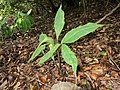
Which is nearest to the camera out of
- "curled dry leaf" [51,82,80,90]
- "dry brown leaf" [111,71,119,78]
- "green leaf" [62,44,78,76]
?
"green leaf" [62,44,78,76]

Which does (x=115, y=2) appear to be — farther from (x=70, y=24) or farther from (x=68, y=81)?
(x=68, y=81)

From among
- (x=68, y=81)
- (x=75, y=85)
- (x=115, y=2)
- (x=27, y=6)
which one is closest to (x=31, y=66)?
(x=68, y=81)

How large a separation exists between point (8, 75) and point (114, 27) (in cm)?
146

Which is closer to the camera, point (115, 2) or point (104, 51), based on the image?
point (104, 51)

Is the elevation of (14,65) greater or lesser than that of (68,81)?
greater

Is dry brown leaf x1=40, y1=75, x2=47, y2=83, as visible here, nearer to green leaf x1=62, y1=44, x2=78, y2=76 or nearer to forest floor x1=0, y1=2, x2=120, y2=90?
forest floor x1=0, y1=2, x2=120, y2=90

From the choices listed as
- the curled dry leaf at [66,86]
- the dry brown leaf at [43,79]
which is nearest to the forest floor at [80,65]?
the dry brown leaf at [43,79]

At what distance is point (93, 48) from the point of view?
2.51 metres

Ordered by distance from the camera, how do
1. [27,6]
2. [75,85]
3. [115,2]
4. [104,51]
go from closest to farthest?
1. [75,85]
2. [104,51]
3. [115,2]
4. [27,6]

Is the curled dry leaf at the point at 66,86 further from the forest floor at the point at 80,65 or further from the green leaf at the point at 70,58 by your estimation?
the green leaf at the point at 70,58

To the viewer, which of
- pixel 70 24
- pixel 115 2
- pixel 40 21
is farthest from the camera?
pixel 40 21

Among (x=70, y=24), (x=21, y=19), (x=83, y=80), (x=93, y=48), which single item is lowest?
(x=83, y=80)

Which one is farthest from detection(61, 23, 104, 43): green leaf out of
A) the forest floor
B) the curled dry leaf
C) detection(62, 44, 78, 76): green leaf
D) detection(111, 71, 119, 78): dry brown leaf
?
detection(111, 71, 119, 78): dry brown leaf

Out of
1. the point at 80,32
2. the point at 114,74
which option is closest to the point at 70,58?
the point at 80,32
